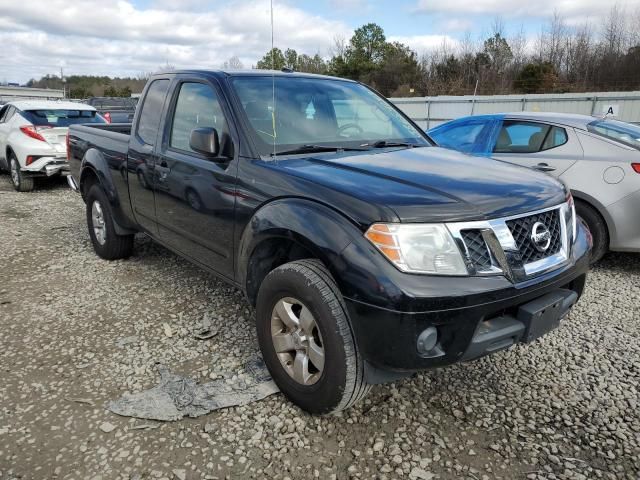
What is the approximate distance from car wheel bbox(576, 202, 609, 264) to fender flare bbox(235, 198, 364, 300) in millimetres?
3498

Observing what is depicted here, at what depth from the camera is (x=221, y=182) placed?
10.1 feet

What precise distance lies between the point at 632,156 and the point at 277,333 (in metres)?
3.88

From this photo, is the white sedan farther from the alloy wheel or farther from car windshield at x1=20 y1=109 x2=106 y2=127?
the alloy wheel

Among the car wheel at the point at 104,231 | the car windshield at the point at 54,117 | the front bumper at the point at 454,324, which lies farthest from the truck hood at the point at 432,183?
the car windshield at the point at 54,117

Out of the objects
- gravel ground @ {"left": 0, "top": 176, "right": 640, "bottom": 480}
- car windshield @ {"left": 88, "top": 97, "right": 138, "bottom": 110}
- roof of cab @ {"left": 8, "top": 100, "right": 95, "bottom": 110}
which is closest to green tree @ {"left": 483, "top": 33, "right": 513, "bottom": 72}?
car windshield @ {"left": 88, "top": 97, "right": 138, "bottom": 110}

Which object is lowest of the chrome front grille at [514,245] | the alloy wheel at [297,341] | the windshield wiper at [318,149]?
the alloy wheel at [297,341]

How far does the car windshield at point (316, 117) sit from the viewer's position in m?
3.10

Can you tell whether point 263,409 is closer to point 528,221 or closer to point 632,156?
→ point 528,221

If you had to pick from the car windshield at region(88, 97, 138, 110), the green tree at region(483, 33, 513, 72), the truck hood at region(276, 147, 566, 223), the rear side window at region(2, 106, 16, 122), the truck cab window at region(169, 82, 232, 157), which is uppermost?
the green tree at region(483, 33, 513, 72)

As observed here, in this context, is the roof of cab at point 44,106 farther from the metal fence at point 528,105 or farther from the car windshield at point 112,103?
the car windshield at point 112,103

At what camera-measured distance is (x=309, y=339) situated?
2.47 metres

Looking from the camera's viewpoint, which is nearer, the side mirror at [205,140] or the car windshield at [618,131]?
the side mirror at [205,140]

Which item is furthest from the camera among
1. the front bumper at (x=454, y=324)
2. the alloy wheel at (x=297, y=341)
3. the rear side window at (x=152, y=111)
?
the rear side window at (x=152, y=111)

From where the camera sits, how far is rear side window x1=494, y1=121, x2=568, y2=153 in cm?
513
